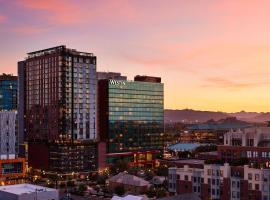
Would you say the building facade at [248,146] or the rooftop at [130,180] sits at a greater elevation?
the building facade at [248,146]

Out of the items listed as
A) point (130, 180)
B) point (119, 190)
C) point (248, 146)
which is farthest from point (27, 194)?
point (248, 146)

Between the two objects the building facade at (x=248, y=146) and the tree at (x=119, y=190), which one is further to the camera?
the building facade at (x=248, y=146)

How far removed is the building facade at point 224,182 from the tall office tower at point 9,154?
70.1m

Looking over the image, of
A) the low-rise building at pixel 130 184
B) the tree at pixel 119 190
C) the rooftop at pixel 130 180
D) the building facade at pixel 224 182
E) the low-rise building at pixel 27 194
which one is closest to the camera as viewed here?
the low-rise building at pixel 27 194

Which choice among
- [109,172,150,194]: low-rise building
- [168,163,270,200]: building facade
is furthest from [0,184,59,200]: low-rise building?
[168,163,270,200]: building facade

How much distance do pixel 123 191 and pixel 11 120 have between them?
71.6 meters

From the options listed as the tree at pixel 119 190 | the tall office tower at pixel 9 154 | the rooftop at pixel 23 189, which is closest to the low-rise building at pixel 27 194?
the rooftop at pixel 23 189

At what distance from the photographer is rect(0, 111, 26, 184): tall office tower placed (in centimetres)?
17725

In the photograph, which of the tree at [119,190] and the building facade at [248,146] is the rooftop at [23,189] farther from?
the building facade at [248,146]

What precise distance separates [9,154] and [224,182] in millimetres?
96166

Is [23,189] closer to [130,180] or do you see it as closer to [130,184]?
[130,184]

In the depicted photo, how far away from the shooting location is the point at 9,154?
186 meters

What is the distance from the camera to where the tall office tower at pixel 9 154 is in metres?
177

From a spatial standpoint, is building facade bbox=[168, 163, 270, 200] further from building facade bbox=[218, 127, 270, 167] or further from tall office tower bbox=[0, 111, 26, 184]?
tall office tower bbox=[0, 111, 26, 184]
